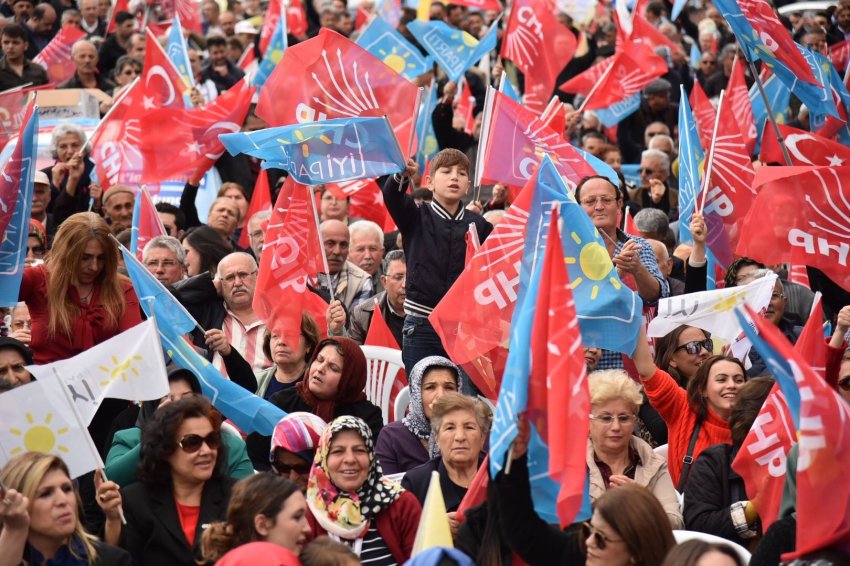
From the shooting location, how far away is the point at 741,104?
1272cm

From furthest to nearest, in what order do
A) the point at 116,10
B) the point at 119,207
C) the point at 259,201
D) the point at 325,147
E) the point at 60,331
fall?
the point at 116,10 → the point at 259,201 → the point at 119,207 → the point at 325,147 → the point at 60,331

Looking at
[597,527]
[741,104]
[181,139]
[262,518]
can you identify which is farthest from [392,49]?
[597,527]

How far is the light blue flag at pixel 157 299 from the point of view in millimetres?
8328

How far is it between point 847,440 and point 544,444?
40.4 inches

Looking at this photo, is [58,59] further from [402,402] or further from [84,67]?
[402,402]

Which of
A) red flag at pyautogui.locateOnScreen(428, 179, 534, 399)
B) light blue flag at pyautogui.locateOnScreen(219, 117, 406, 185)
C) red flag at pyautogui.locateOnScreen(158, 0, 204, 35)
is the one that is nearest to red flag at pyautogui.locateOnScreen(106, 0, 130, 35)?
red flag at pyautogui.locateOnScreen(158, 0, 204, 35)

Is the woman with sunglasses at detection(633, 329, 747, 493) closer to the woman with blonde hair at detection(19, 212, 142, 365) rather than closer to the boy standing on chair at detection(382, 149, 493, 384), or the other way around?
the boy standing on chair at detection(382, 149, 493, 384)

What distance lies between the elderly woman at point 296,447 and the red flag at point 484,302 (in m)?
1.07

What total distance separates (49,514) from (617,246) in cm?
408

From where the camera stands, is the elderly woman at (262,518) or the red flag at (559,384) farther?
the elderly woman at (262,518)

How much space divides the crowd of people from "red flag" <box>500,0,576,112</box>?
1.53 meters

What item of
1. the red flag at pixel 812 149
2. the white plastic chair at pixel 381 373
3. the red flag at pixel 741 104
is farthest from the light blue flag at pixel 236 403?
the red flag at pixel 741 104

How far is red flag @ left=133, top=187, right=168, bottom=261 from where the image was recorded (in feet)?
34.5

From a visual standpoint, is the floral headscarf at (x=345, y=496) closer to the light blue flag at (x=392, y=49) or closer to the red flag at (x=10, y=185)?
the red flag at (x=10, y=185)
